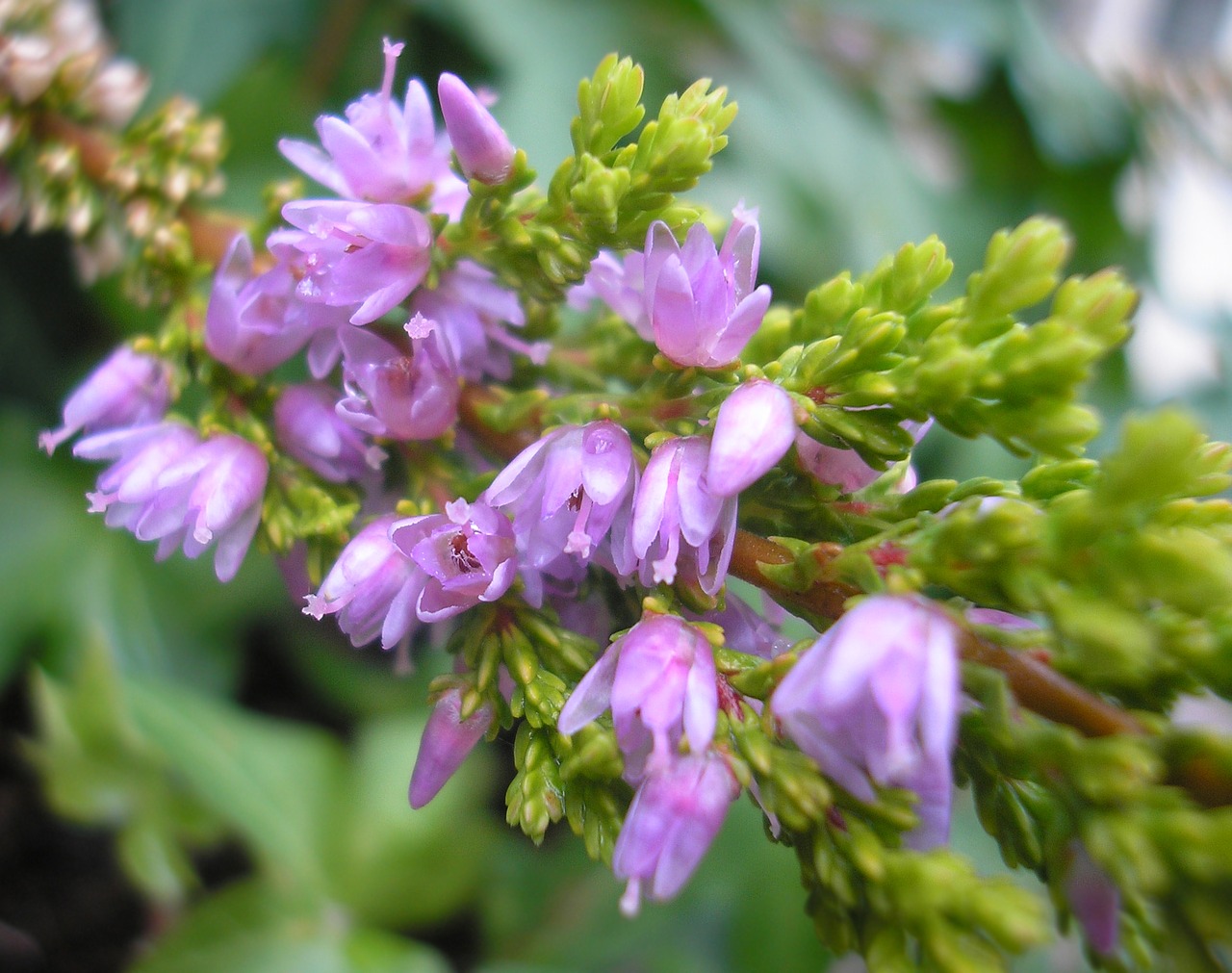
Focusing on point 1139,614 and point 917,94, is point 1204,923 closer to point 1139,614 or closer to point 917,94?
point 1139,614

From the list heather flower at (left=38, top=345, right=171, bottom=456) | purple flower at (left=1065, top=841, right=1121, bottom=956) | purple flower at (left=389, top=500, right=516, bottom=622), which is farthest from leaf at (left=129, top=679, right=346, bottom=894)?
purple flower at (left=1065, top=841, right=1121, bottom=956)

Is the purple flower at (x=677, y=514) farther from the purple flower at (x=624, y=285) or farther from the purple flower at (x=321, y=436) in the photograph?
the purple flower at (x=321, y=436)

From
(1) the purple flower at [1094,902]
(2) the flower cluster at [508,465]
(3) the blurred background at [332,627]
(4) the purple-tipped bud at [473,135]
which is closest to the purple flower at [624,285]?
(2) the flower cluster at [508,465]

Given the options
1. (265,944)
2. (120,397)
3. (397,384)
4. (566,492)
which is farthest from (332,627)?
(566,492)

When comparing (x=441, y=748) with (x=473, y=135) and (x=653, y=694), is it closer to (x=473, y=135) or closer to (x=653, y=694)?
(x=653, y=694)

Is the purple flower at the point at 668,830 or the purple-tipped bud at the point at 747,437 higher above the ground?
the purple-tipped bud at the point at 747,437

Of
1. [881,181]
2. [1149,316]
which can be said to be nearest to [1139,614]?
[881,181]

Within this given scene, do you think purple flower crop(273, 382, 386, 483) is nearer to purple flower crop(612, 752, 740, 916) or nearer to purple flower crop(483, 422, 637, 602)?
purple flower crop(483, 422, 637, 602)
